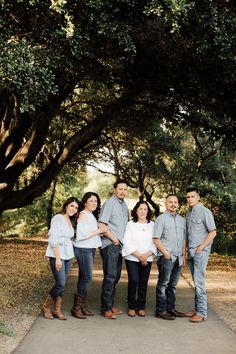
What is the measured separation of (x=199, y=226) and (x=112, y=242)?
4.49 feet

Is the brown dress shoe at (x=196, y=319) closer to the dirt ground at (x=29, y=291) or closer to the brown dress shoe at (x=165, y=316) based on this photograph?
the brown dress shoe at (x=165, y=316)

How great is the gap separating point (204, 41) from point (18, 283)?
6.30m

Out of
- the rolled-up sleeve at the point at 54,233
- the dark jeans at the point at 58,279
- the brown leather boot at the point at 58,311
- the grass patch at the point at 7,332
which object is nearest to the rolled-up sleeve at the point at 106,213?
the rolled-up sleeve at the point at 54,233

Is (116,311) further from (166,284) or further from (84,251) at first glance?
(84,251)

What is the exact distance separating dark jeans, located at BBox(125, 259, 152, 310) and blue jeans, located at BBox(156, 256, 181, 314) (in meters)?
0.22

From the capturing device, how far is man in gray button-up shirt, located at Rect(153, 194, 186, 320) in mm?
6965

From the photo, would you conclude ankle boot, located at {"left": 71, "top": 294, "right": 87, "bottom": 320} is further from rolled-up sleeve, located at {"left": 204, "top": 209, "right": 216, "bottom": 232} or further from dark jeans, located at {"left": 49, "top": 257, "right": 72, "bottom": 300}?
rolled-up sleeve, located at {"left": 204, "top": 209, "right": 216, "bottom": 232}

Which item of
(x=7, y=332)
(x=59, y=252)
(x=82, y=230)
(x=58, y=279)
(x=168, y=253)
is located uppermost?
(x=82, y=230)

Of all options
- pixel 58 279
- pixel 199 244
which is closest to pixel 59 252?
pixel 58 279

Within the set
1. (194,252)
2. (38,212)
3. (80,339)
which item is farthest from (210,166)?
(80,339)

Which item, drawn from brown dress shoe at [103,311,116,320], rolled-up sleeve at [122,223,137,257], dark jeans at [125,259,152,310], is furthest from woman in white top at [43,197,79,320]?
dark jeans at [125,259,152,310]

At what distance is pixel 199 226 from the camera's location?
23.1 ft

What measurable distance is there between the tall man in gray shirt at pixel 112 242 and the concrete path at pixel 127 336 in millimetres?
321

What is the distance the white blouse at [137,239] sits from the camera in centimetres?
698
